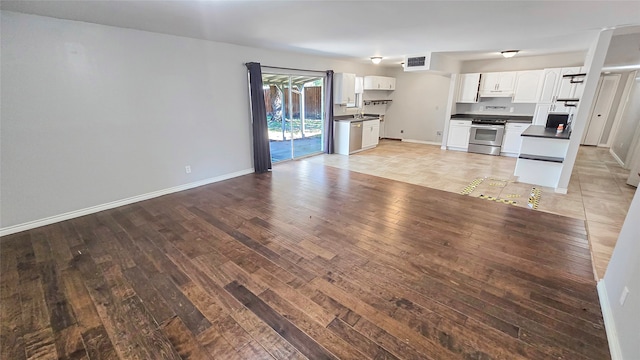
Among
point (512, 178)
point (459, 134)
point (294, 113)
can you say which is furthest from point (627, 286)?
point (459, 134)

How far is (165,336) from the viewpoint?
180 centimetres

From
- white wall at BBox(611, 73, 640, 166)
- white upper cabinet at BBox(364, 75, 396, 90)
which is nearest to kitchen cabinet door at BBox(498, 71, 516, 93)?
white wall at BBox(611, 73, 640, 166)

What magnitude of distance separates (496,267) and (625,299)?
86 centimetres

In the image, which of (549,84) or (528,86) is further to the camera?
(528,86)

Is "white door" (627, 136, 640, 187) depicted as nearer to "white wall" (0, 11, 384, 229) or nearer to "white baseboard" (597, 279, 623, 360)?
"white baseboard" (597, 279, 623, 360)

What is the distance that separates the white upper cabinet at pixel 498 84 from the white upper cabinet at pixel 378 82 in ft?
8.74

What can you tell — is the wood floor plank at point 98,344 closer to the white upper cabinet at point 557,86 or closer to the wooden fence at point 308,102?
the wooden fence at point 308,102

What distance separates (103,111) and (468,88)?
8119mm

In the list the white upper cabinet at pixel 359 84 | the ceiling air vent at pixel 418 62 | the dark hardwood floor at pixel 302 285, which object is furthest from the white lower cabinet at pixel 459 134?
the dark hardwood floor at pixel 302 285

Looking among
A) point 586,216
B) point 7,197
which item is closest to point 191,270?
point 7,197

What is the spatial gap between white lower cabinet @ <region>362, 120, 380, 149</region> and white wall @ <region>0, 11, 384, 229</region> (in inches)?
147

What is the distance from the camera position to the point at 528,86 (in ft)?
21.6

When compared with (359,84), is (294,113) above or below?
below

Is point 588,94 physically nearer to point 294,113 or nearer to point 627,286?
point 627,286
